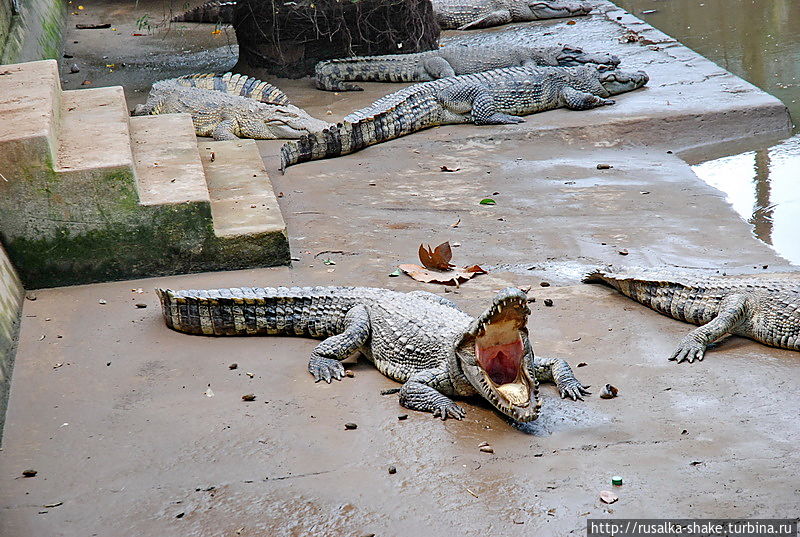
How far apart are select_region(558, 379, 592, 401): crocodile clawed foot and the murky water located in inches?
100

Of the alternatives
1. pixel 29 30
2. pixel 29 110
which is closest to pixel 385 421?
pixel 29 110

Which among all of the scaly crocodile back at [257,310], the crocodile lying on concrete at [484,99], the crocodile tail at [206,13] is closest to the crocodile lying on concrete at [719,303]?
the scaly crocodile back at [257,310]

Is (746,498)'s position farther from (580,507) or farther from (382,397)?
(382,397)

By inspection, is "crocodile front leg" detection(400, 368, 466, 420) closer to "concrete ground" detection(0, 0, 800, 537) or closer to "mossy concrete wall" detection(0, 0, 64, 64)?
"concrete ground" detection(0, 0, 800, 537)

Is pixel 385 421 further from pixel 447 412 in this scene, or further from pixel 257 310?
pixel 257 310

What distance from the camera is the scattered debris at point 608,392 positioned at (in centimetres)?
393

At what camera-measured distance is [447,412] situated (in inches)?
151

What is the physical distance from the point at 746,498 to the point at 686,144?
6119mm

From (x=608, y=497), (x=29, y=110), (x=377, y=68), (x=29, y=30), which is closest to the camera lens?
(x=608, y=497)

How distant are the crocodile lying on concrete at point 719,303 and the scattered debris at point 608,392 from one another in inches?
23.4

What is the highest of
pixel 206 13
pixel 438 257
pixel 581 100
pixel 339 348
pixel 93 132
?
pixel 93 132

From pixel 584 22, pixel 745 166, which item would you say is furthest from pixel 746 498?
pixel 584 22

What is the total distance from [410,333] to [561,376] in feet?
2.58

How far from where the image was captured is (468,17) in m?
15.1
